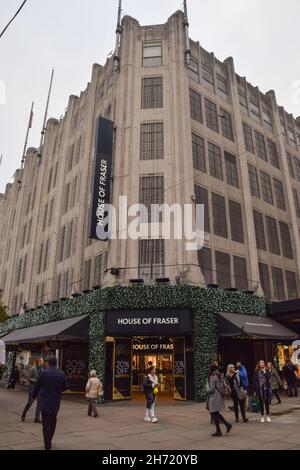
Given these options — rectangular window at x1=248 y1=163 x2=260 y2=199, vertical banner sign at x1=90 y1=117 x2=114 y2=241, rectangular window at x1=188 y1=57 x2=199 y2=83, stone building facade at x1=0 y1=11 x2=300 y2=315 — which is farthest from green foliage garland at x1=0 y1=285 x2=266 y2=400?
rectangular window at x1=188 y1=57 x2=199 y2=83

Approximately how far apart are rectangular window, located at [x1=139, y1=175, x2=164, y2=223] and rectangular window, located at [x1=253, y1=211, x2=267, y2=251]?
831cm

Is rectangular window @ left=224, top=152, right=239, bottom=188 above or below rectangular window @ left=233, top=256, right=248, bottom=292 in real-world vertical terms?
above

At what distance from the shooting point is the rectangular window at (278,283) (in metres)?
24.5

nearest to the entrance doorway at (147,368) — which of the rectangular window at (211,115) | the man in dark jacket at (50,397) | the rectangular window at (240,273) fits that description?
the rectangular window at (240,273)

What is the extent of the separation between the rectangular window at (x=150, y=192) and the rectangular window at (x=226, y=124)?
7966 millimetres

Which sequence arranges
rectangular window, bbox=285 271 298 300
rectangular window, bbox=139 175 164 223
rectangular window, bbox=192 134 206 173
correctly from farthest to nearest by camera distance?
rectangular window, bbox=285 271 298 300 < rectangular window, bbox=192 134 206 173 < rectangular window, bbox=139 175 164 223

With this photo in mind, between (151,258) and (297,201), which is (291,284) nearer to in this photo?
(297,201)

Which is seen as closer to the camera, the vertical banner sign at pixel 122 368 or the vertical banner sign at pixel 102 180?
the vertical banner sign at pixel 122 368

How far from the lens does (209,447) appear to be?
7703 mm

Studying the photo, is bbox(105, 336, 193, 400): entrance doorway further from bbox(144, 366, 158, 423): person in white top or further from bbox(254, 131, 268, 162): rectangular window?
bbox(254, 131, 268, 162): rectangular window

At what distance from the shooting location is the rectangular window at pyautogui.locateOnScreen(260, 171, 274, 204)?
27000 millimetres

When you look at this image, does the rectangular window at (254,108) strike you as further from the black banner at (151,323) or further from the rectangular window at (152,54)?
the black banner at (151,323)

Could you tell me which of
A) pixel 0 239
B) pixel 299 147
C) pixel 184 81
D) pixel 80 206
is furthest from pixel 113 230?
pixel 0 239
